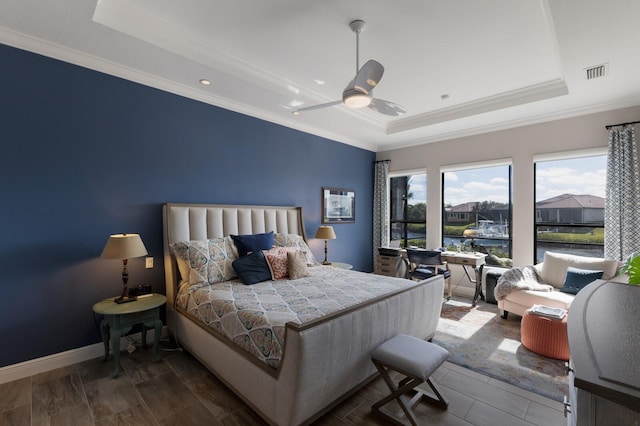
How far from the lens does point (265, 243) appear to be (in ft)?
11.3

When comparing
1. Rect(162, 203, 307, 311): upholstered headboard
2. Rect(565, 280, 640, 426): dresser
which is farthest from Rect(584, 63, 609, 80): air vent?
Rect(162, 203, 307, 311): upholstered headboard

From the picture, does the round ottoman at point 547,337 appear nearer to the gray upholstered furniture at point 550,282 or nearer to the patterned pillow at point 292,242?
the gray upholstered furniture at point 550,282

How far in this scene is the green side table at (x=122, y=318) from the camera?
2443mm

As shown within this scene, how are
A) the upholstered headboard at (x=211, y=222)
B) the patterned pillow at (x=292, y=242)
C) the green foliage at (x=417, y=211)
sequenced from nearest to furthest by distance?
the upholstered headboard at (x=211, y=222)
the patterned pillow at (x=292, y=242)
the green foliage at (x=417, y=211)

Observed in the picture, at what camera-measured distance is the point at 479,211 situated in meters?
5.06

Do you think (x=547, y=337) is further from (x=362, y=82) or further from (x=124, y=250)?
(x=124, y=250)

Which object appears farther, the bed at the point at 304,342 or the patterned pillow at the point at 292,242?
the patterned pillow at the point at 292,242

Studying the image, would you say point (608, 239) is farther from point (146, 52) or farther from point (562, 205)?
point (146, 52)

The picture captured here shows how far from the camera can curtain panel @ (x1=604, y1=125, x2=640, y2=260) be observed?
3.50m

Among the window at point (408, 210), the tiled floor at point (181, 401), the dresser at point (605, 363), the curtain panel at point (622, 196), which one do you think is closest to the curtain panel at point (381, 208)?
the window at point (408, 210)

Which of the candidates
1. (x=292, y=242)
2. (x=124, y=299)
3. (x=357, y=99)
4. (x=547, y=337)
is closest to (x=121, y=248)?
(x=124, y=299)

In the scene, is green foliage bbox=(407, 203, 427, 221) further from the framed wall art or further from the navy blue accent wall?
the navy blue accent wall

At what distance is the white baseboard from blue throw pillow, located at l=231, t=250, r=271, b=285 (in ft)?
4.30

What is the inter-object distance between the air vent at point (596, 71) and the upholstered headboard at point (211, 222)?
3733mm
